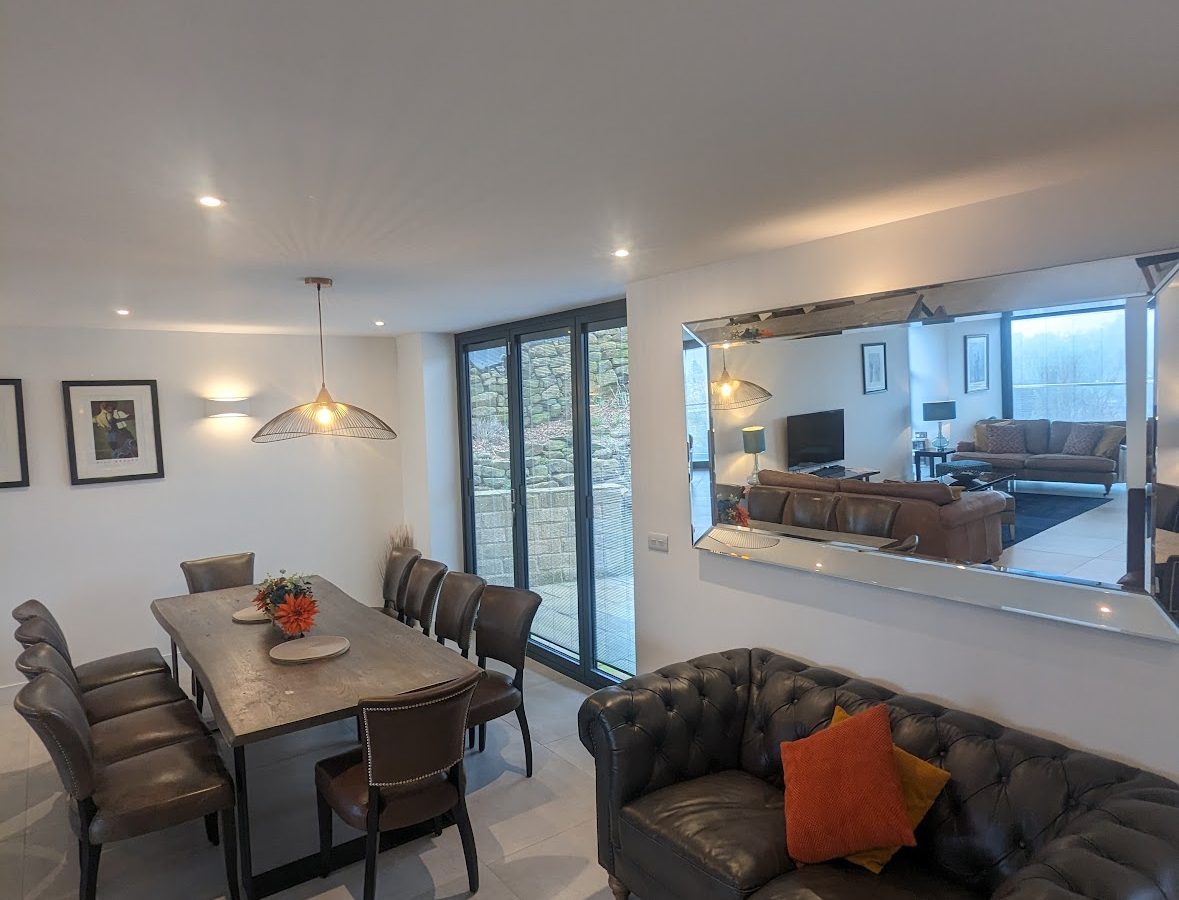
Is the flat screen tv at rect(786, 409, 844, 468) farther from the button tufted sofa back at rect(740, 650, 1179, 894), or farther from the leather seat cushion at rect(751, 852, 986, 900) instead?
the leather seat cushion at rect(751, 852, 986, 900)

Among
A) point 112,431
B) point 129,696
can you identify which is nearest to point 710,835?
point 129,696

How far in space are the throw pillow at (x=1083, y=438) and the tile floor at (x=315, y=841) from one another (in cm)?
234

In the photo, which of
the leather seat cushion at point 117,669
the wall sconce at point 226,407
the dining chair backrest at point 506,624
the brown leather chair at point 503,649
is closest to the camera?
the brown leather chair at point 503,649

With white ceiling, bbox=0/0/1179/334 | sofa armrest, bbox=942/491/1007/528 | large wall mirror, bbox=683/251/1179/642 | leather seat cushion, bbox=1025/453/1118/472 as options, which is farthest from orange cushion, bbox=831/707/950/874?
white ceiling, bbox=0/0/1179/334

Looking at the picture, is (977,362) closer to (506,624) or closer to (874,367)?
(874,367)

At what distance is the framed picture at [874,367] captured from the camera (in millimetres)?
2867

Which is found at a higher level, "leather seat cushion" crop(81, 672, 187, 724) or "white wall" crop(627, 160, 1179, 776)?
"white wall" crop(627, 160, 1179, 776)

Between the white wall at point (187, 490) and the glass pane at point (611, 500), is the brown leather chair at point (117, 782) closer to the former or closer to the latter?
the glass pane at point (611, 500)

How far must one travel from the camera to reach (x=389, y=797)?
108 inches

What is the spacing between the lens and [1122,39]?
138 cm

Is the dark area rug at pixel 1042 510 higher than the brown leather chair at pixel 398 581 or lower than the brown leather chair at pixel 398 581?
higher

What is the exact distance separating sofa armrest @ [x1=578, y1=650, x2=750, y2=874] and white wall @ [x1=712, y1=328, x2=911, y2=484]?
99 centimetres

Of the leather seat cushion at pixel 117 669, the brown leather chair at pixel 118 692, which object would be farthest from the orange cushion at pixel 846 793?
the leather seat cushion at pixel 117 669

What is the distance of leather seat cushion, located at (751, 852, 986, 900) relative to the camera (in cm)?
211
